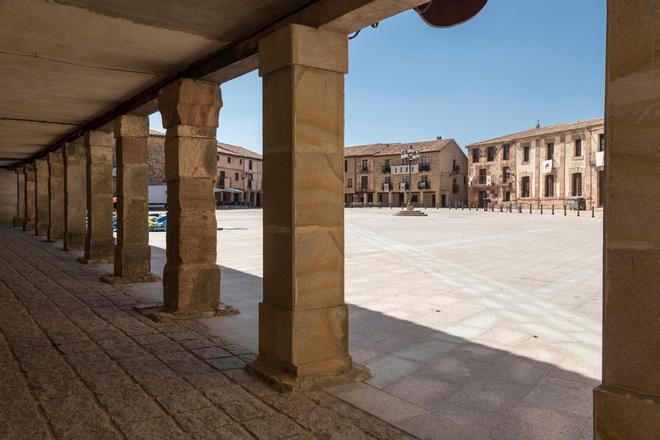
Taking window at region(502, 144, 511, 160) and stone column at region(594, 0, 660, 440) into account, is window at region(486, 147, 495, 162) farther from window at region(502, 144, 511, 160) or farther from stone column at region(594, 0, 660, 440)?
stone column at region(594, 0, 660, 440)

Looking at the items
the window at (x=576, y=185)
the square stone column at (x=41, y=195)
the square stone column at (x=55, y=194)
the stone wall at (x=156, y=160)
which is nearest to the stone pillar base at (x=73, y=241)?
the square stone column at (x=55, y=194)

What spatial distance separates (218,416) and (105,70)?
3.81 meters

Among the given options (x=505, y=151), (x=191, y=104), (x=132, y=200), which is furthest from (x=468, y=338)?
(x=505, y=151)

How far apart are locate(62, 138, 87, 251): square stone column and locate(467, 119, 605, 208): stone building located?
35732 mm

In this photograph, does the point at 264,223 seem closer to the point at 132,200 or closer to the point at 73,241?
the point at 132,200

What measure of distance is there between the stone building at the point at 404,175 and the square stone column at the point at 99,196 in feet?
145

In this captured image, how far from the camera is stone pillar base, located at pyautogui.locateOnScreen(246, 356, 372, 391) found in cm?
294

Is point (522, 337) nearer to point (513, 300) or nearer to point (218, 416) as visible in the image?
point (513, 300)

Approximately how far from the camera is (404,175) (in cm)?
5553

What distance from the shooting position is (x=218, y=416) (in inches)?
99.6

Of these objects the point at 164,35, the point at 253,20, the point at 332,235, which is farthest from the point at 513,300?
the point at 164,35

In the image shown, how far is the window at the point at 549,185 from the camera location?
41.1m

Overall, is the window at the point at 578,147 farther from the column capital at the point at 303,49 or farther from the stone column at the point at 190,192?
the column capital at the point at 303,49

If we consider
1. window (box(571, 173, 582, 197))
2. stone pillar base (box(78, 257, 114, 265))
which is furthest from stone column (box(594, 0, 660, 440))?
window (box(571, 173, 582, 197))
